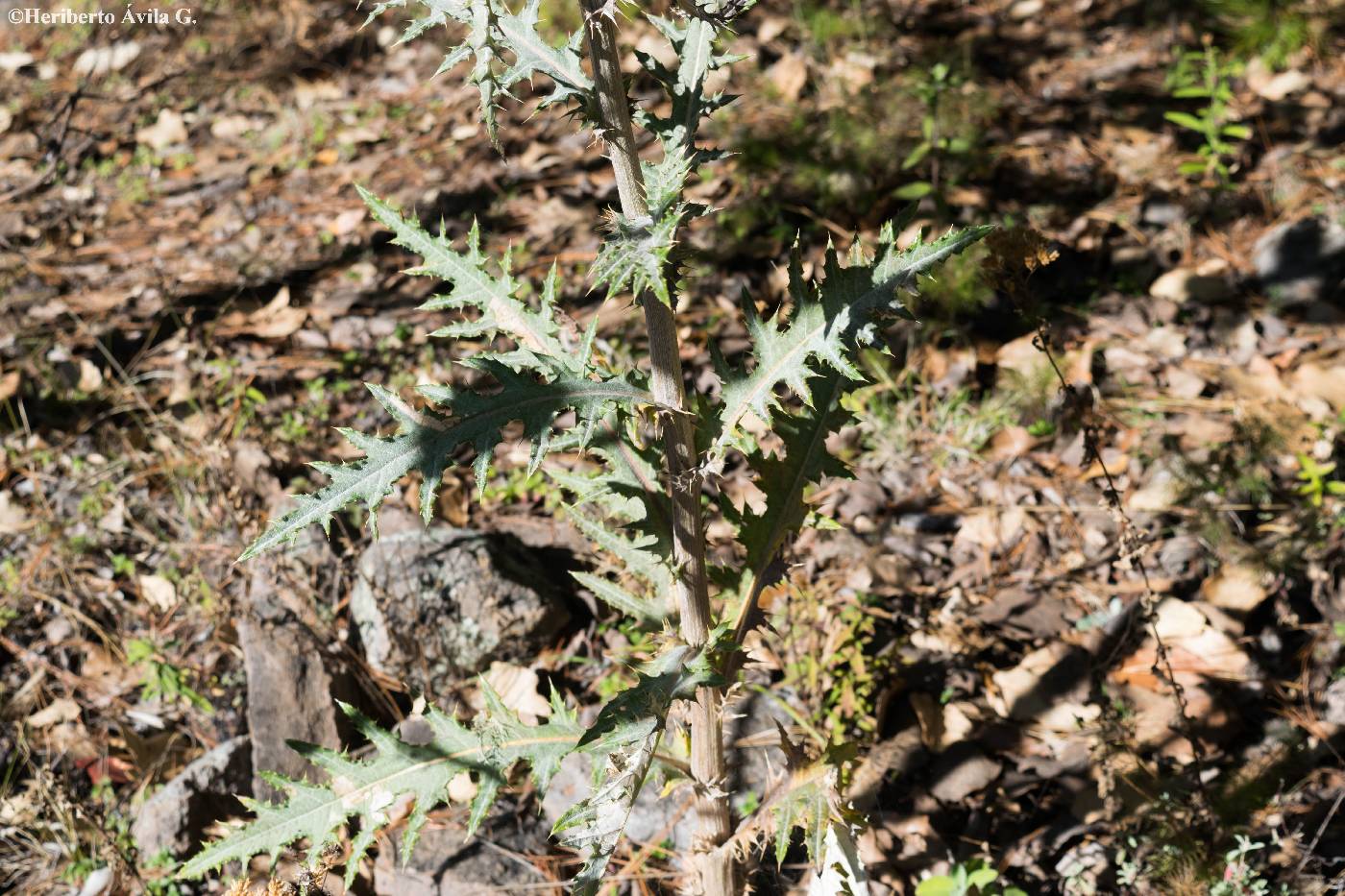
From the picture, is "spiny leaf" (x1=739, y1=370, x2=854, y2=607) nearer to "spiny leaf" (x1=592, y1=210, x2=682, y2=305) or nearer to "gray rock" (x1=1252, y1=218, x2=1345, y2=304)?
"spiny leaf" (x1=592, y1=210, x2=682, y2=305)

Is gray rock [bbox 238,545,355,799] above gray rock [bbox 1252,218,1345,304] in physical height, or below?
above

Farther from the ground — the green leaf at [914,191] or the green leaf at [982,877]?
the green leaf at [914,191]

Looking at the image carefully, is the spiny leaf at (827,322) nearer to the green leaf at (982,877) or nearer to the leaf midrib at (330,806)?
the leaf midrib at (330,806)

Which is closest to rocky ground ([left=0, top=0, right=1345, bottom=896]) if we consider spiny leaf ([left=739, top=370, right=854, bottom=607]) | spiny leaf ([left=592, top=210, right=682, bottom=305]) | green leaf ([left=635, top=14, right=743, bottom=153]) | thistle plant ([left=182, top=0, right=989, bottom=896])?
spiny leaf ([left=739, top=370, right=854, bottom=607])

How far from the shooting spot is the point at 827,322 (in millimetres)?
Answer: 1629

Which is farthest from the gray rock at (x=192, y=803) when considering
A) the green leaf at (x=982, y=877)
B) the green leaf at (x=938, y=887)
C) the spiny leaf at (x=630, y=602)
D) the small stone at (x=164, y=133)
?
the small stone at (x=164, y=133)

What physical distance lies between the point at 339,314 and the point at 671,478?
2806 millimetres

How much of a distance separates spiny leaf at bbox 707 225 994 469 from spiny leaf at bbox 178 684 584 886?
0.74 m

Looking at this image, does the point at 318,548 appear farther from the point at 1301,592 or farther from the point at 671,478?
the point at 1301,592

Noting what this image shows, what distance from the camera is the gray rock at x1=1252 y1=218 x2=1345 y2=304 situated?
3.50 metres

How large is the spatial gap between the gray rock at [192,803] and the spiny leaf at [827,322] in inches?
75.8

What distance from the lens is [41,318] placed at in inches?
166

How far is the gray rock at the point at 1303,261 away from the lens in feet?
11.5

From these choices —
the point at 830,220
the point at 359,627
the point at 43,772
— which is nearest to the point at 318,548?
the point at 359,627
